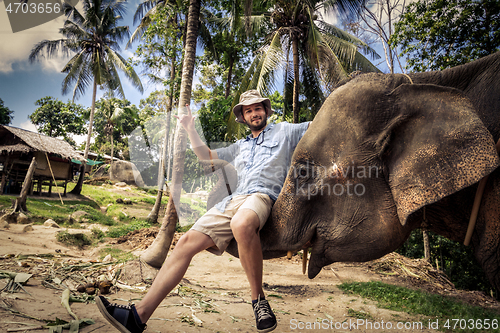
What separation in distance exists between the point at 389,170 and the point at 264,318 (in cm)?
120

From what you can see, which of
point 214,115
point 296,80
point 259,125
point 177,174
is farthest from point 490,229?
point 214,115

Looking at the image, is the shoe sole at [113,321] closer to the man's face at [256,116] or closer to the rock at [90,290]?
the man's face at [256,116]

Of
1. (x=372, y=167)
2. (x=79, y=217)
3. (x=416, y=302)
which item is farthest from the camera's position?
(x=79, y=217)

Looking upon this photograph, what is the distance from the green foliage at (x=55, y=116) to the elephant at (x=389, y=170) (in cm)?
3273

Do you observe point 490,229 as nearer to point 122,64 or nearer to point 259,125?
point 259,125

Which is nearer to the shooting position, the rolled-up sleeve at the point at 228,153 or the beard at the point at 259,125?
the beard at the point at 259,125

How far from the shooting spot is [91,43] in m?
20.4

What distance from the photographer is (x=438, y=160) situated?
5.18 feet

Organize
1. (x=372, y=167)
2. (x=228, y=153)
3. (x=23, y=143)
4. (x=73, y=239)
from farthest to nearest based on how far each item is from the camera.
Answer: (x=23, y=143), (x=73, y=239), (x=228, y=153), (x=372, y=167)

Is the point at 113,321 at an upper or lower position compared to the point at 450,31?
lower

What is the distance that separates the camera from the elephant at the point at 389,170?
1586mm

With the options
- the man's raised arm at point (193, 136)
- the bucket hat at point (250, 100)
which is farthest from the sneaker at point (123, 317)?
the bucket hat at point (250, 100)

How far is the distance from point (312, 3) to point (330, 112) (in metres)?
10.3

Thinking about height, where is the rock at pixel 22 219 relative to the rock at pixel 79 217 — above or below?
above
